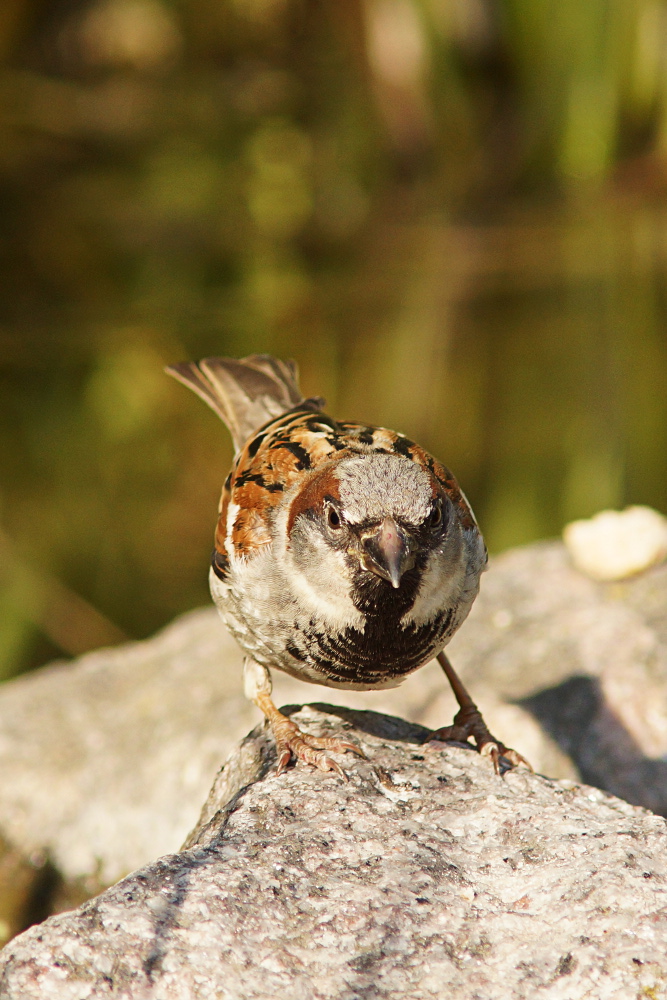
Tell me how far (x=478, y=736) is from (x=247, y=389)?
178 centimetres

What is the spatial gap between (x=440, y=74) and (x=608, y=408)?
5.68 m

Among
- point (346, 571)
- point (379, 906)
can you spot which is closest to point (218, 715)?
point (346, 571)

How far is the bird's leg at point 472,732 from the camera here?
2.98m

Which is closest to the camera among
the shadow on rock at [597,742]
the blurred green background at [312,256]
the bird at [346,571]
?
the bird at [346,571]

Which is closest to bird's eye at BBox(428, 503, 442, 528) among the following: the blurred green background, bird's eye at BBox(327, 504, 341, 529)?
bird's eye at BBox(327, 504, 341, 529)

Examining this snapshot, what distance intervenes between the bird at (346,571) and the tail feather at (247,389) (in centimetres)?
89

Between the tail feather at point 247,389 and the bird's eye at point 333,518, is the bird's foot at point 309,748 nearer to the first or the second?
the bird's eye at point 333,518

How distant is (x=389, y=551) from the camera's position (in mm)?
2609

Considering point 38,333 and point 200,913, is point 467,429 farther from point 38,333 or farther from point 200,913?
point 200,913

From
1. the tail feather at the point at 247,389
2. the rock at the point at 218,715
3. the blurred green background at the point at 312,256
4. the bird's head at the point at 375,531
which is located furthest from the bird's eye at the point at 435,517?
the blurred green background at the point at 312,256

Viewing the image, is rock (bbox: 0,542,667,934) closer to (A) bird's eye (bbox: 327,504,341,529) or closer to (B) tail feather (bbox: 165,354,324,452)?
(B) tail feather (bbox: 165,354,324,452)

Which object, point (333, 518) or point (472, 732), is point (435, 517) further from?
point (472, 732)

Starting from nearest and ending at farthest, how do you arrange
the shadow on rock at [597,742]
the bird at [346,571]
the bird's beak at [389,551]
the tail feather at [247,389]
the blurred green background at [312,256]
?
the bird's beak at [389,551] < the bird at [346,571] < the shadow on rock at [597,742] < the tail feather at [247,389] < the blurred green background at [312,256]

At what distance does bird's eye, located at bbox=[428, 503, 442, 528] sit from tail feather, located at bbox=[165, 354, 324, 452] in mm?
1510
